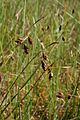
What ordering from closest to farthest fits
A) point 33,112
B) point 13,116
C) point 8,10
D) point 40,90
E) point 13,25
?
point 13,116
point 33,112
point 40,90
point 13,25
point 8,10

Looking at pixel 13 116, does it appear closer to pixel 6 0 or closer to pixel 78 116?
pixel 78 116

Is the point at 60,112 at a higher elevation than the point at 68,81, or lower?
lower

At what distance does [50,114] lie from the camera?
1337mm

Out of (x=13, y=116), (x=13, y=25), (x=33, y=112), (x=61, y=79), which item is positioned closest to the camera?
(x=13, y=116)

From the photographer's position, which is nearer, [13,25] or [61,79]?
[61,79]

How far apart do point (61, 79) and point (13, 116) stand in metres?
0.41

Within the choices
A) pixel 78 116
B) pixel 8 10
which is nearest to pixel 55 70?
pixel 78 116

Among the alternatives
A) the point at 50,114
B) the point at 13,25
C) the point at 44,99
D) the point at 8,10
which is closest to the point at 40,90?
the point at 44,99

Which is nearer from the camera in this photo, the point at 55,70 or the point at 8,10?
the point at 55,70

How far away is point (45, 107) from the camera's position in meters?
1.43

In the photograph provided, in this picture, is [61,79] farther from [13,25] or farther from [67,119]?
[13,25]

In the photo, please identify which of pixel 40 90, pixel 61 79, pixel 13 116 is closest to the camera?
pixel 13 116

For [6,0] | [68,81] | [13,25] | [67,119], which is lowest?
[67,119]

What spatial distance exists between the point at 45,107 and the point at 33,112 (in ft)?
0.16
